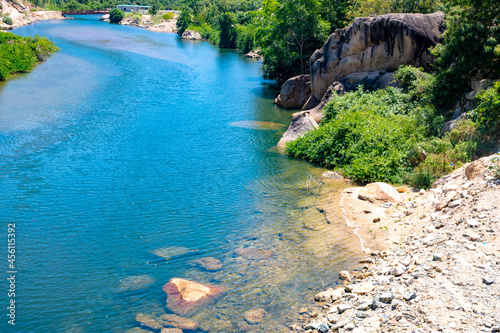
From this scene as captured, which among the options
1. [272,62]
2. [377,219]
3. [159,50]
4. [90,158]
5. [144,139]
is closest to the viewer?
[377,219]

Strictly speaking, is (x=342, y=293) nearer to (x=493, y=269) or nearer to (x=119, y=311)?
(x=493, y=269)

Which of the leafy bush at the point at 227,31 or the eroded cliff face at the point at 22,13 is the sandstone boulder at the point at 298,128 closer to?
the leafy bush at the point at 227,31

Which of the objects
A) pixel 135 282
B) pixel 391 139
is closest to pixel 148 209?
pixel 135 282

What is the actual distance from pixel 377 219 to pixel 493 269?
217 inches

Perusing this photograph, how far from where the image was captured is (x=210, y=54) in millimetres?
75500

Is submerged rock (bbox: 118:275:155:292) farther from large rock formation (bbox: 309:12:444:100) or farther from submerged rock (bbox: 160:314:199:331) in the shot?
large rock formation (bbox: 309:12:444:100)

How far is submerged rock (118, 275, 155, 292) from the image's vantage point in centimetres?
1305

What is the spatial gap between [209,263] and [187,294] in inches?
77.6

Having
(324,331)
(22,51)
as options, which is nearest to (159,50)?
(22,51)

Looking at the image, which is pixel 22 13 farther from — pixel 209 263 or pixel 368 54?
pixel 209 263

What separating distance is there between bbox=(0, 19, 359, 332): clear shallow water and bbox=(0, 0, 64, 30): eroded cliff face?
7166 cm

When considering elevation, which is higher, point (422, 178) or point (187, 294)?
point (422, 178)

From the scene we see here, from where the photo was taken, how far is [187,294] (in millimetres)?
12500

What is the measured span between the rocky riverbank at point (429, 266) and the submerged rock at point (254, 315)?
1.10 metres
